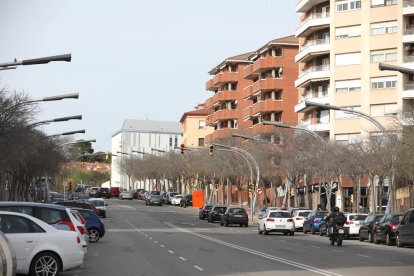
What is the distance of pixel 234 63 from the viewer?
128875 millimetres

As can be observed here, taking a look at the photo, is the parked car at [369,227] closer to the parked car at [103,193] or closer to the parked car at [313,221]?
the parked car at [313,221]

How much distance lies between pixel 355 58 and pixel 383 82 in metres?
4.04

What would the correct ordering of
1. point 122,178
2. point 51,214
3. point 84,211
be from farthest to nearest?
point 122,178 < point 84,211 < point 51,214

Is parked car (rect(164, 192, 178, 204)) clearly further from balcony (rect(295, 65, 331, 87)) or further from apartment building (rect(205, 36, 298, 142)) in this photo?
balcony (rect(295, 65, 331, 87))

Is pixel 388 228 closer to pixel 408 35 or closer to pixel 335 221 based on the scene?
pixel 335 221

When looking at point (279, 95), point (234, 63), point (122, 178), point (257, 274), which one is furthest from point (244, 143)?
point (122, 178)

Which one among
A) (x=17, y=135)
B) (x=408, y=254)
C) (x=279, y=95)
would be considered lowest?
(x=408, y=254)

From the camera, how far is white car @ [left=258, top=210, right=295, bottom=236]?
47.1 metres

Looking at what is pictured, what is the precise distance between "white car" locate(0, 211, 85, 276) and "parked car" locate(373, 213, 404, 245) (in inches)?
907

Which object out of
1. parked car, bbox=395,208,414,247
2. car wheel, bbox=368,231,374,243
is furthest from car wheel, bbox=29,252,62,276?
car wheel, bbox=368,231,374,243

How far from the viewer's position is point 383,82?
3206 inches

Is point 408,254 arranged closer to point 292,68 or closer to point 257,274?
point 257,274

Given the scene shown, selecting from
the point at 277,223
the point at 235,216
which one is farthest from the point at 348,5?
the point at 277,223

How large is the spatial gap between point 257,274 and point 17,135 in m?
22.9
